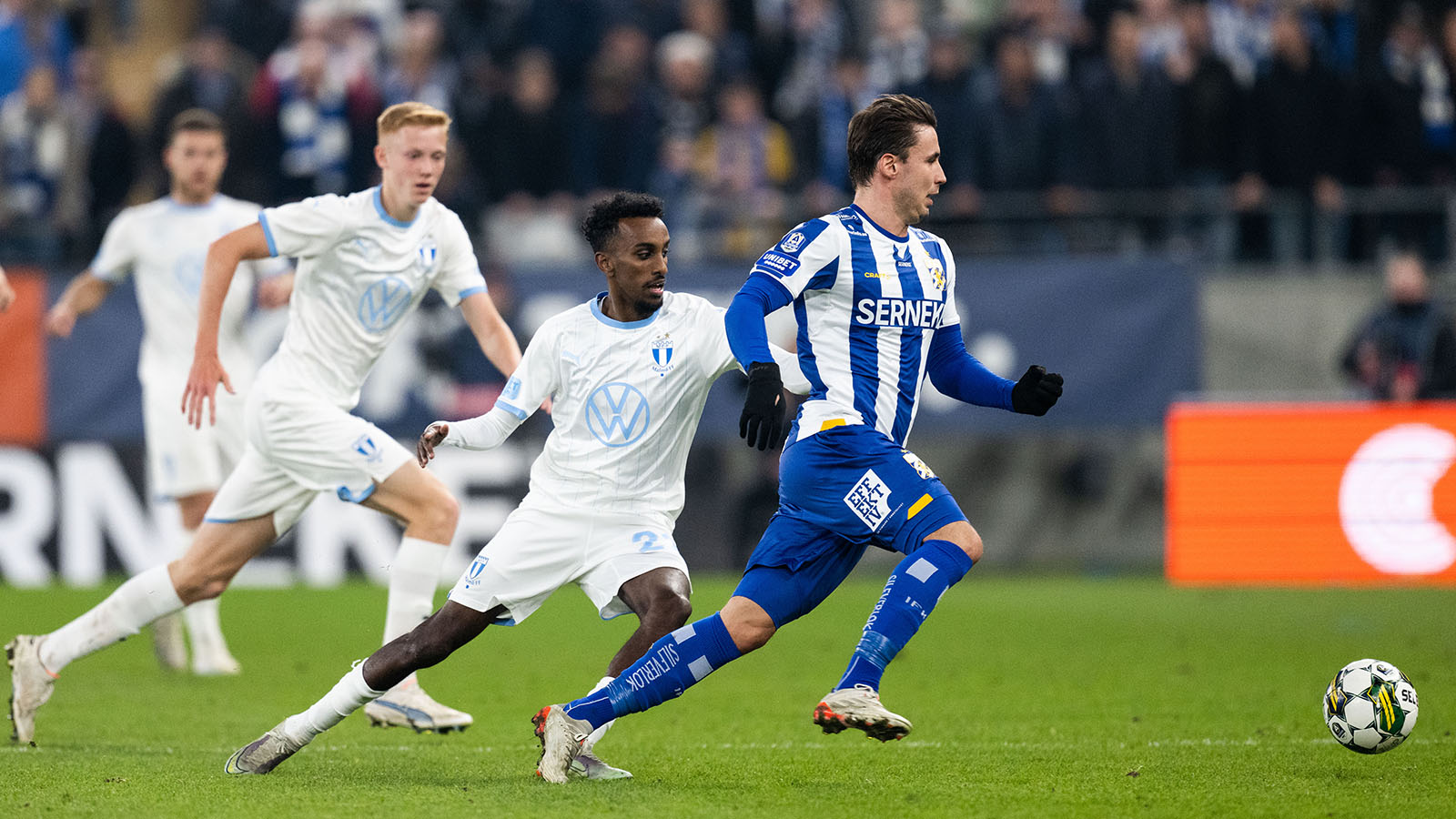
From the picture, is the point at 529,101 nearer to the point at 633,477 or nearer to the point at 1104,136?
the point at 1104,136

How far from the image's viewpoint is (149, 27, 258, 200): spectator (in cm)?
1485

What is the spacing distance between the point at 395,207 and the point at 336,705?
2304 millimetres

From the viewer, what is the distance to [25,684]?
6.90 metres

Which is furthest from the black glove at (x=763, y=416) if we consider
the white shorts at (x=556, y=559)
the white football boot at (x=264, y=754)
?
the white football boot at (x=264, y=754)

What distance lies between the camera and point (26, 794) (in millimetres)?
5656

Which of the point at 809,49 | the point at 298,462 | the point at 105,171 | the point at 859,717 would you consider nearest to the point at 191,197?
the point at 298,462

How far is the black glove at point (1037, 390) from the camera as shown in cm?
593

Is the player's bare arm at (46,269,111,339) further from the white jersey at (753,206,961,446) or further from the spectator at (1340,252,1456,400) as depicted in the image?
the spectator at (1340,252,1456,400)

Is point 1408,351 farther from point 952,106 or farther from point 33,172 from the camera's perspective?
point 33,172

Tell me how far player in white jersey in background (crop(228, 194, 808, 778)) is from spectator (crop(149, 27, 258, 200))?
31.3ft

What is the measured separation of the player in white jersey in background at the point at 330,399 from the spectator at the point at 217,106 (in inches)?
311

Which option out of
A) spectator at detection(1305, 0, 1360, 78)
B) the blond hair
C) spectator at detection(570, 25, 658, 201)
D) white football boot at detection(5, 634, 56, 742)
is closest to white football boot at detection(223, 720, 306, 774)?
white football boot at detection(5, 634, 56, 742)

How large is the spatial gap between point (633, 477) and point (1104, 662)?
4.34 m

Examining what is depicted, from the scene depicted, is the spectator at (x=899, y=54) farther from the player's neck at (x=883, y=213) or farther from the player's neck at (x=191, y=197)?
the player's neck at (x=883, y=213)
